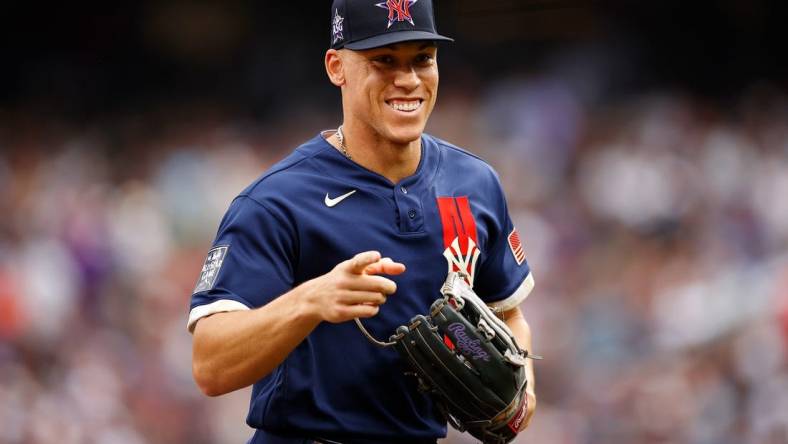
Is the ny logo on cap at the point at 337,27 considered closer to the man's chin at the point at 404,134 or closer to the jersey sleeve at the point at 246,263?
the man's chin at the point at 404,134

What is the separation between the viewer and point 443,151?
3434 millimetres

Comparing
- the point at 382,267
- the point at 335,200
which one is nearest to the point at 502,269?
the point at 335,200

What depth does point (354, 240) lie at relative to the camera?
3.08m

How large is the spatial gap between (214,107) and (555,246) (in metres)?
3.61

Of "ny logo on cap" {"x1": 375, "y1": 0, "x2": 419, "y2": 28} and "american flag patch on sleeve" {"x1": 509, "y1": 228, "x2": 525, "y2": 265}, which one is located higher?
"ny logo on cap" {"x1": 375, "y1": 0, "x2": 419, "y2": 28}

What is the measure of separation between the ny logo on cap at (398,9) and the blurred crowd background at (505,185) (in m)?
4.79

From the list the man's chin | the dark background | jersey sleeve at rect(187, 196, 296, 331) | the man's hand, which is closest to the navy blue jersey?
jersey sleeve at rect(187, 196, 296, 331)

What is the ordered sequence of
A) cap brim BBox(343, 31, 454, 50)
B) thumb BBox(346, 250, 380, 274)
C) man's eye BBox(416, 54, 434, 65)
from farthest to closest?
man's eye BBox(416, 54, 434, 65), cap brim BBox(343, 31, 454, 50), thumb BBox(346, 250, 380, 274)

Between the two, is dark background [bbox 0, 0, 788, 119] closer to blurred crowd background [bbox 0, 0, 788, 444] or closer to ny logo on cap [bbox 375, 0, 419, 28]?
blurred crowd background [bbox 0, 0, 788, 444]

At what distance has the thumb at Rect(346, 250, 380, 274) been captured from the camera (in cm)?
254

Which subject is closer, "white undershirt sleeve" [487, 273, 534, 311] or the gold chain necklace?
the gold chain necklace

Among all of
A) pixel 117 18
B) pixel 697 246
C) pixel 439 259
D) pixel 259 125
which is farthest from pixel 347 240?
pixel 117 18

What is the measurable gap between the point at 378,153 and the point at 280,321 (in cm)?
69

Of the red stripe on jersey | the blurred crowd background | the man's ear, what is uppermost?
the man's ear
